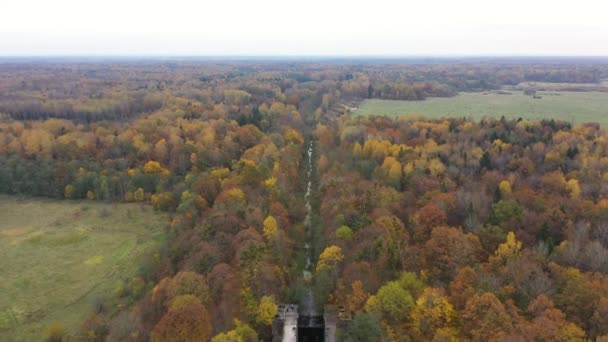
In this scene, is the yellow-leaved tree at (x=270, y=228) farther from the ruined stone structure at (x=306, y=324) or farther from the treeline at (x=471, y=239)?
the ruined stone structure at (x=306, y=324)

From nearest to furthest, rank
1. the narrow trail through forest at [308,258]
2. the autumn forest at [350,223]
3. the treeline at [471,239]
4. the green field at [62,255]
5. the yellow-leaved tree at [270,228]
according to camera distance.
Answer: the treeline at [471,239], the autumn forest at [350,223], the narrow trail through forest at [308,258], the green field at [62,255], the yellow-leaved tree at [270,228]

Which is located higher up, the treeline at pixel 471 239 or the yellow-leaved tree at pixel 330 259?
the treeline at pixel 471 239

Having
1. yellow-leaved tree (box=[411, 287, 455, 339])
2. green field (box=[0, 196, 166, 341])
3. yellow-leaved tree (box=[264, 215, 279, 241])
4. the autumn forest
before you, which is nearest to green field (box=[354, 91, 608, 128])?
the autumn forest

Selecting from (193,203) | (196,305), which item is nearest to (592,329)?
(196,305)

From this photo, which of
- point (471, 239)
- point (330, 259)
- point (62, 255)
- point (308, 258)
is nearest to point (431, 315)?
point (471, 239)

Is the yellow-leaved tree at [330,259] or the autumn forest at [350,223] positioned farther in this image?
the yellow-leaved tree at [330,259]

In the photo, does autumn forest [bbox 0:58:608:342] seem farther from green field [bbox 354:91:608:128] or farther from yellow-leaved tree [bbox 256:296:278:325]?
green field [bbox 354:91:608:128]

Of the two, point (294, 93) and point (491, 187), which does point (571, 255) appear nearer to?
point (491, 187)

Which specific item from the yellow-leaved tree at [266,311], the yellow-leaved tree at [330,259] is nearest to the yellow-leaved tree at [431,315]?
the yellow-leaved tree at [330,259]
